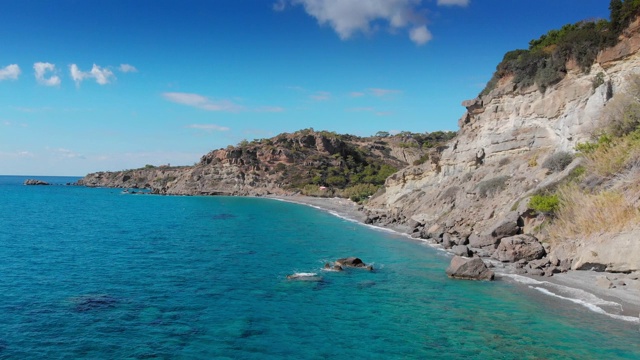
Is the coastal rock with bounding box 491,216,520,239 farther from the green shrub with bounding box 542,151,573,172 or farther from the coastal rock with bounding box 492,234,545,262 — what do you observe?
the green shrub with bounding box 542,151,573,172

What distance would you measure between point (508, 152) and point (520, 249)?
63.9 feet

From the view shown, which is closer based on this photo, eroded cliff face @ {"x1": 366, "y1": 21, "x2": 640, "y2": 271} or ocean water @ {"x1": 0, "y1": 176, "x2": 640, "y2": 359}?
ocean water @ {"x1": 0, "y1": 176, "x2": 640, "y2": 359}

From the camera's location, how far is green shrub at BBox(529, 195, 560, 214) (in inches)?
1204

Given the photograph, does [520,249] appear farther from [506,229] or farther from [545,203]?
[545,203]

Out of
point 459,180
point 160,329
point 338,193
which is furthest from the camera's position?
point 338,193

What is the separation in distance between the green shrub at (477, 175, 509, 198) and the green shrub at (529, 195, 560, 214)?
907 centimetres

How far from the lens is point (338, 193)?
11138 centimetres

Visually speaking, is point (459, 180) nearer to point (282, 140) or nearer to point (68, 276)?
point (68, 276)

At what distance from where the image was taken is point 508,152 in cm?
4609

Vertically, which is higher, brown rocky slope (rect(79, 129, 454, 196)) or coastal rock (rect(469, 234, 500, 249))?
brown rocky slope (rect(79, 129, 454, 196))

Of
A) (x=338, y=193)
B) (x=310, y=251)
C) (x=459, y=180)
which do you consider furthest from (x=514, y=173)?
(x=338, y=193)

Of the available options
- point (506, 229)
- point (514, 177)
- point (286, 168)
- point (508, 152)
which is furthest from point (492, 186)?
point (286, 168)

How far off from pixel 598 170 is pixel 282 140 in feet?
407

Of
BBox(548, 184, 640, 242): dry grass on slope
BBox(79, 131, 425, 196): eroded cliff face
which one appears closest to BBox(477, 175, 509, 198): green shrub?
BBox(548, 184, 640, 242): dry grass on slope
